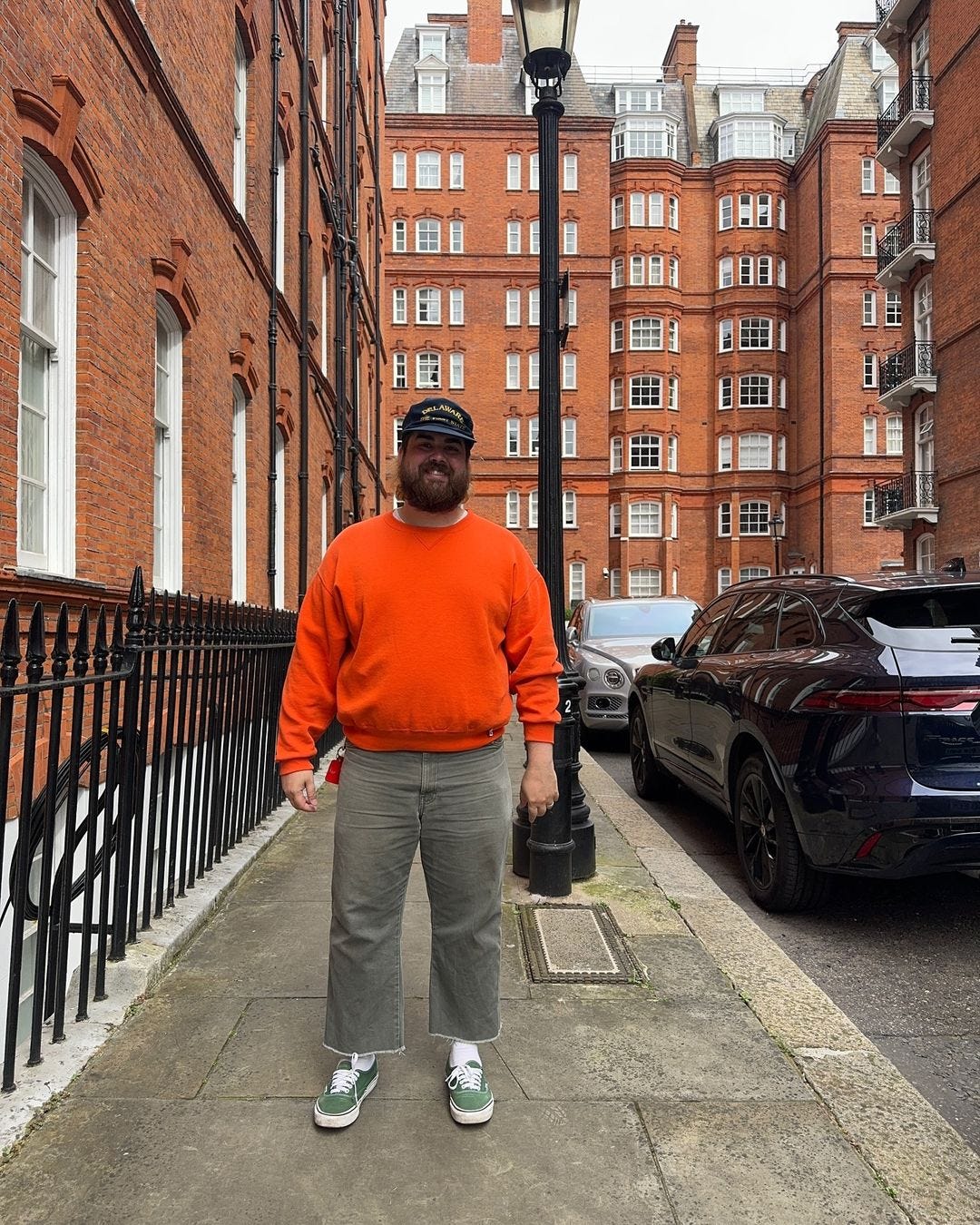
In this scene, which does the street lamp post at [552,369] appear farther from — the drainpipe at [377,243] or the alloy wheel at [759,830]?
the drainpipe at [377,243]

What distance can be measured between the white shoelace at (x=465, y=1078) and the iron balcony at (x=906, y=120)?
2810 centimetres

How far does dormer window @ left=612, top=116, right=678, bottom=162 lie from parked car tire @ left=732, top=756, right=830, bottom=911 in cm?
4479

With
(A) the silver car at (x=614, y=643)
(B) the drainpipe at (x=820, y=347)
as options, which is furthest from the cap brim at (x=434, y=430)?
(B) the drainpipe at (x=820, y=347)

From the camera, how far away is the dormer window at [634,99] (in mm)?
45656

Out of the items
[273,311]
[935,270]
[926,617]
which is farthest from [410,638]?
[935,270]

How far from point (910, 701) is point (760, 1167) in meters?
2.23

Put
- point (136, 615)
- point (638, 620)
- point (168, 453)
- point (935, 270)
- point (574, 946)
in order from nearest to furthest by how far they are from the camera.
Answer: point (136, 615), point (574, 946), point (168, 453), point (638, 620), point (935, 270)

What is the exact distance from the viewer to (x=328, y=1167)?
2404mm

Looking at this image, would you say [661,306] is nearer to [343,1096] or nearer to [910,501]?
[910,501]

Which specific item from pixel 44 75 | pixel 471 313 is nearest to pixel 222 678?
pixel 44 75

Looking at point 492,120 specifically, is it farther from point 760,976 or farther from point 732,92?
point 760,976

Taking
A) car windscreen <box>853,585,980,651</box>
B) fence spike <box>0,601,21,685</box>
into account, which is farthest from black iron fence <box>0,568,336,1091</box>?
car windscreen <box>853,585,980,651</box>

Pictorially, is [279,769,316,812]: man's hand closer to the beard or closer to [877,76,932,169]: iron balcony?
the beard

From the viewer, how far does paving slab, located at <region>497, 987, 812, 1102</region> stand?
283 cm
